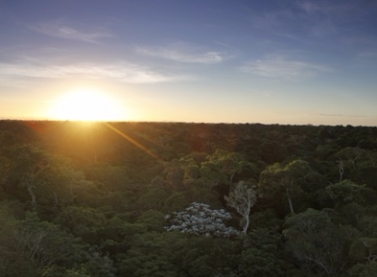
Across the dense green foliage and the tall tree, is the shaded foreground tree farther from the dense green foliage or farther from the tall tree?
the tall tree

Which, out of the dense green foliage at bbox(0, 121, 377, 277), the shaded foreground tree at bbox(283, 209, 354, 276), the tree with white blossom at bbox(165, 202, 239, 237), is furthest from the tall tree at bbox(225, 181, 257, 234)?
the shaded foreground tree at bbox(283, 209, 354, 276)

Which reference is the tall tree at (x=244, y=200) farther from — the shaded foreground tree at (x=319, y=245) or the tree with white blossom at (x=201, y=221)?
the shaded foreground tree at (x=319, y=245)

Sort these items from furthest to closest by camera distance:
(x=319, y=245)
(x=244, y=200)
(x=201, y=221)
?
(x=201, y=221) → (x=244, y=200) → (x=319, y=245)

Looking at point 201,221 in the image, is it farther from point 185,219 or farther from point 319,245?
point 319,245

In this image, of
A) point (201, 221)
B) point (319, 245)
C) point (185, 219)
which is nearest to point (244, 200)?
point (201, 221)

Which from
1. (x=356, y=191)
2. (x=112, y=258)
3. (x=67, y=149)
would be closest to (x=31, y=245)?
(x=112, y=258)

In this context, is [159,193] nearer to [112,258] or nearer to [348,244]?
[112,258]

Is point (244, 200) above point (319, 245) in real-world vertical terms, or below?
above

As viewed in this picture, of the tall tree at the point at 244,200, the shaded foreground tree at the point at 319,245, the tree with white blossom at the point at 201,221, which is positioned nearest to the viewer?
the shaded foreground tree at the point at 319,245

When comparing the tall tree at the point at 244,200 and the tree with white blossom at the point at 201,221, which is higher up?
the tall tree at the point at 244,200

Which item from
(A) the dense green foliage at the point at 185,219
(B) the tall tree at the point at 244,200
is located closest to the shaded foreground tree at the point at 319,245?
(A) the dense green foliage at the point at 185,219
